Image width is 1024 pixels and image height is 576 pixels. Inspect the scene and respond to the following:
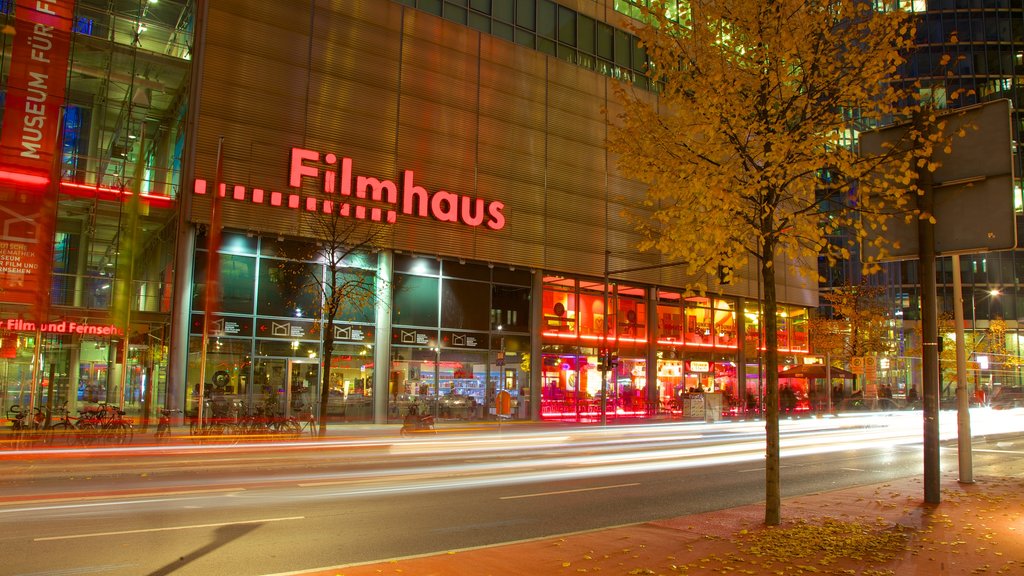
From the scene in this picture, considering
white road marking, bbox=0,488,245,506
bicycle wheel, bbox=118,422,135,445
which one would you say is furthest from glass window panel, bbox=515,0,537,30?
white road marking, bbox=0,488,245,506

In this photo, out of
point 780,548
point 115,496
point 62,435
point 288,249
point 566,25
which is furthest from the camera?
point 566,25

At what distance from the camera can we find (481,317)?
34.8 metres

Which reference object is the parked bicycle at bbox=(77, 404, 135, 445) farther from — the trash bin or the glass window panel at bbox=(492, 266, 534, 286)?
the trash bin

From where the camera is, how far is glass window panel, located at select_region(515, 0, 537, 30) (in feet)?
123

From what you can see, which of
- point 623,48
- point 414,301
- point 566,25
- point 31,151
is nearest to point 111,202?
point 31,151

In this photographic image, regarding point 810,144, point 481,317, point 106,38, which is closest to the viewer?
point 810,144

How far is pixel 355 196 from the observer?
3062 cm

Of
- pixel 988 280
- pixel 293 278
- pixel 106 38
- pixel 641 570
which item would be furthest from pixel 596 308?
pixel 988 280

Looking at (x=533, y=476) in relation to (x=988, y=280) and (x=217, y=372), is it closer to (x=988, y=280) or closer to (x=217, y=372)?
(x=217, y=372)

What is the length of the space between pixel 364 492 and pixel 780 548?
8.04 meters

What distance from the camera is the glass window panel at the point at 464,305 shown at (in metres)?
33.6

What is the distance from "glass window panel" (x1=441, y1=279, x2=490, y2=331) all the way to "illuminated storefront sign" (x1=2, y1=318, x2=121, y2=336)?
13.6 meters

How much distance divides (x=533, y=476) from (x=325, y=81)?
2090 centimetres

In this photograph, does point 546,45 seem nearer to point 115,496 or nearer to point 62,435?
point 62,435
